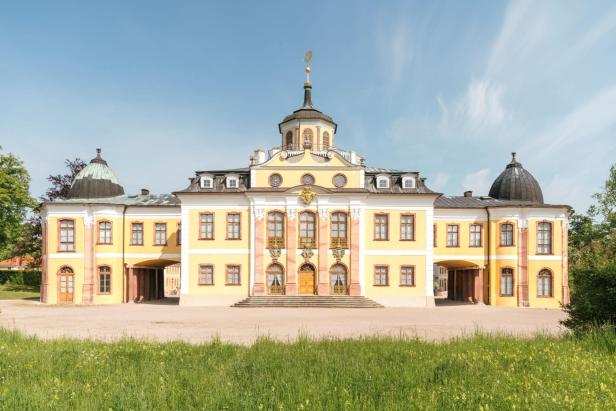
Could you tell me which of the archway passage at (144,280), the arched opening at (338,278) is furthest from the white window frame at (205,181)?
the arched opening at (338,278)

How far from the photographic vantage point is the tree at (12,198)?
3819cm

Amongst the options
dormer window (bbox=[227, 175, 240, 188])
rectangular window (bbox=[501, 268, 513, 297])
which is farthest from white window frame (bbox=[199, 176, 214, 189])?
rectangular window (bbox=[501, 268, 513, 297])

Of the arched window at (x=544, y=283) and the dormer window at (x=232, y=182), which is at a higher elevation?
the dormer window at (x=232, y=182)

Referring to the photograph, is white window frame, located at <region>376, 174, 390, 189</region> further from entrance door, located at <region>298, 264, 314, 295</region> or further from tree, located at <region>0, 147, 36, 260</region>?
tree, located at <region>0, 147, 36, 260</region>

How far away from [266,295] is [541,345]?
22171 millimetres

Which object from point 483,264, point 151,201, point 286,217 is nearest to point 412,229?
point 483,264

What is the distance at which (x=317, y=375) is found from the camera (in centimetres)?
809

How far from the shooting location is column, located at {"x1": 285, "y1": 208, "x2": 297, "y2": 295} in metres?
30.5

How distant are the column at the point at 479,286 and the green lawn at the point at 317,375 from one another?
73.7 feet

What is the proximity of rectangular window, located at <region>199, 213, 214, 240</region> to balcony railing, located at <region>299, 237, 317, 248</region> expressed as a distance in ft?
22.1

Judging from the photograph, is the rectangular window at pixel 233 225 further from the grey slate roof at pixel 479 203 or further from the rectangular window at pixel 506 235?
the rectangular window at pixel 506 235

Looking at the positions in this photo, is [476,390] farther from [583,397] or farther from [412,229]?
[412,229]

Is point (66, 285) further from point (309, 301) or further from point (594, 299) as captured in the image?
point (594, 299)

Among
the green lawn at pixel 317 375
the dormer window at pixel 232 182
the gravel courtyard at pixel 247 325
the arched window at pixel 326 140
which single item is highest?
the arched window at pixel 326 140
